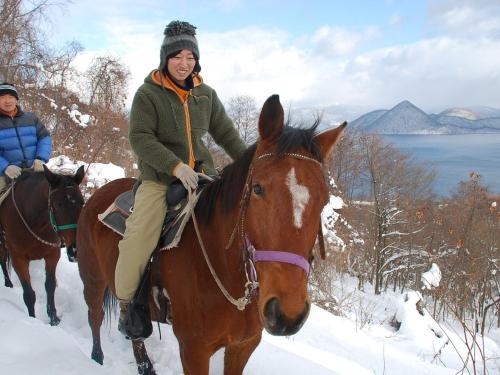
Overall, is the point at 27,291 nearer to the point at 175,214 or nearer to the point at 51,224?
the point at 51,224

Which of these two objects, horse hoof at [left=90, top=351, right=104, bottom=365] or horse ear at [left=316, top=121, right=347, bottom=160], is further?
horse hoof at [left=90, top=351, right=104, bottom=365]

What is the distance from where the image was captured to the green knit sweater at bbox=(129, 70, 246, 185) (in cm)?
264

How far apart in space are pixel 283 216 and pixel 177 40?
5.82 feet

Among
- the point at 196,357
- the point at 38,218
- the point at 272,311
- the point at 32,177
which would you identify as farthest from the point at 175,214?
the point at 32,177

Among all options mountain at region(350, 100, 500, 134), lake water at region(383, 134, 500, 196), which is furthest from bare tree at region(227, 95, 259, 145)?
mountain at region(350, 100, 500, 134)

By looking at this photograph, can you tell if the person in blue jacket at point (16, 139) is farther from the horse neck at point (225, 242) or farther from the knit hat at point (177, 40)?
the horse neck at point (225, 242)

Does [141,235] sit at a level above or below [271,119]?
below

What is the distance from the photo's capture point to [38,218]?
17.0ft

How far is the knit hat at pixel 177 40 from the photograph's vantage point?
9.04ft

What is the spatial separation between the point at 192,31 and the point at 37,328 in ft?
10.1

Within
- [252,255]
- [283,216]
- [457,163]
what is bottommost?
[457,163]

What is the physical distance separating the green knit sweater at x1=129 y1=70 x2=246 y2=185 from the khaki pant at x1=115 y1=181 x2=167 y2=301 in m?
0.18

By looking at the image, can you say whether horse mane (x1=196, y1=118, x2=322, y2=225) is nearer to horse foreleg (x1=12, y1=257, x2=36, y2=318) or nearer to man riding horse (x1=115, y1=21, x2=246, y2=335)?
man riding horse (x1=115, y1=21, x2=246, y2=335)

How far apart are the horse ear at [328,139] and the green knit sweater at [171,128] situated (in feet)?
3.37
